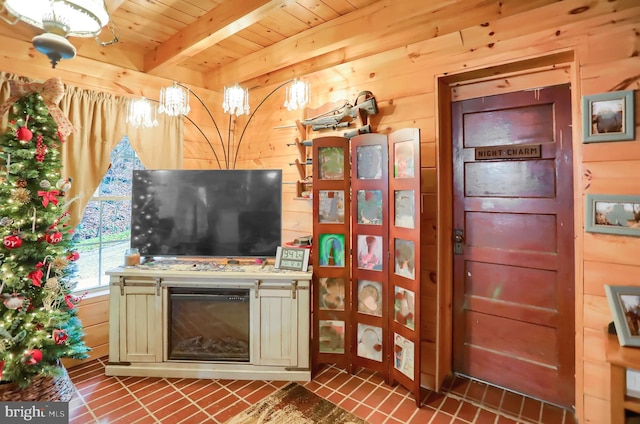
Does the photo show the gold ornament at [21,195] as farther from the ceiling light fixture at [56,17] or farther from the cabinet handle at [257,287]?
the cabinet handle at [257,287]

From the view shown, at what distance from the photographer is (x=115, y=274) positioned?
242 cm

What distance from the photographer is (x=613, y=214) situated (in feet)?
5.54

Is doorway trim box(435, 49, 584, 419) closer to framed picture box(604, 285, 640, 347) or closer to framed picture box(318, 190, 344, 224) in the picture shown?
framed picture box(604, 285, 640, 347)

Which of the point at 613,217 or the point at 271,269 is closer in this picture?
the point at 613,217

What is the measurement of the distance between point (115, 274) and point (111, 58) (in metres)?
2.00

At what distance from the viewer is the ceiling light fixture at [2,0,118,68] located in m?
1.33

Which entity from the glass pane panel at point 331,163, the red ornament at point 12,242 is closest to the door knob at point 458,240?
the glass pane panel at point 331,163

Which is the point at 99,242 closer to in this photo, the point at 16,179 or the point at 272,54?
the point at 16,179

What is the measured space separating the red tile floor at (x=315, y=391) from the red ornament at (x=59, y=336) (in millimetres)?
396

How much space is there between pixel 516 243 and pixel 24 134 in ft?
11.1

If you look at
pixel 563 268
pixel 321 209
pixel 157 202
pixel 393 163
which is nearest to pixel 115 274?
pixel 157 202

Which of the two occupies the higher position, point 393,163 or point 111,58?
point 111,58

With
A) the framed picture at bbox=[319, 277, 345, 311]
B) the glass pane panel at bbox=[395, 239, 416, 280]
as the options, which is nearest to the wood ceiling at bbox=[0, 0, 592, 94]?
the glass pane panel at bbox=[395, 239, 416, 280]
